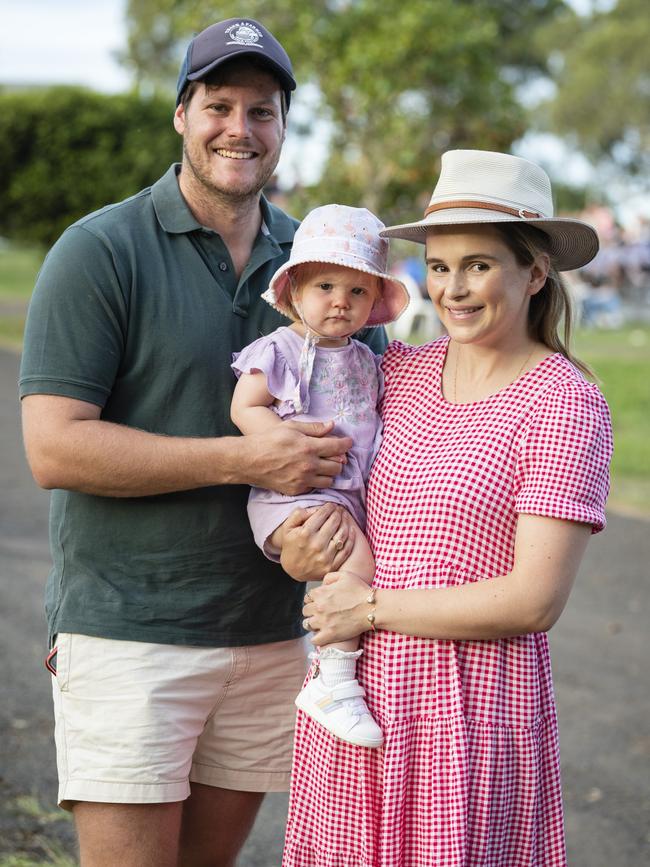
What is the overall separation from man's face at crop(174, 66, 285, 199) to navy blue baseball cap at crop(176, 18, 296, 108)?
5cm

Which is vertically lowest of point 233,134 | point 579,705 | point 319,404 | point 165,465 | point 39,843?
point 39,843

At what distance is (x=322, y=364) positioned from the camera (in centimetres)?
305

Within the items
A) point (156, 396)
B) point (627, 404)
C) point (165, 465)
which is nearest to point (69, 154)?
point (627, 404)

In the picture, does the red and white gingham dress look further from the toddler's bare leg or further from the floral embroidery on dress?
the floral embroidery on dress

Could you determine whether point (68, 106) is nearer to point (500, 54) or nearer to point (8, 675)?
point (8, 675)

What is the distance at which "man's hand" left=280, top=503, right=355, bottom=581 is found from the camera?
2.83 metres

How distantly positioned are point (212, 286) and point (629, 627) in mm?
4746

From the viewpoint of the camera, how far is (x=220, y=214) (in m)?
3.21

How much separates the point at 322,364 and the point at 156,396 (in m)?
0.44

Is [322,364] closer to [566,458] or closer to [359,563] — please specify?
[359,563]

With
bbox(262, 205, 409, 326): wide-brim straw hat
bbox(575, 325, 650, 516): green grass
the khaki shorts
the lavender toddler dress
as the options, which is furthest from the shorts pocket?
bbox(575, 325, 650, 516): green grass

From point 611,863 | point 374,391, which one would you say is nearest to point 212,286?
point 374,391

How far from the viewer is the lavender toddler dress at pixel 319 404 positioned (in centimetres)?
296

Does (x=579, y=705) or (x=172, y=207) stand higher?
(x=172, y=207)
